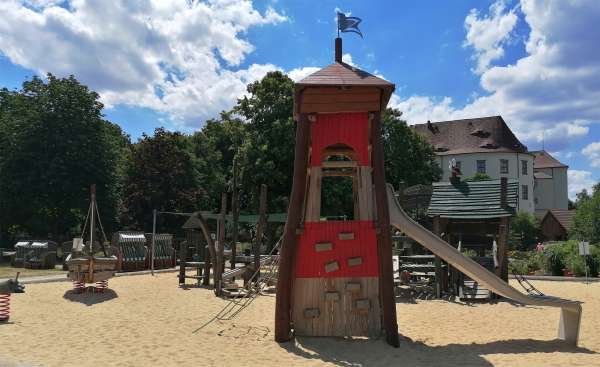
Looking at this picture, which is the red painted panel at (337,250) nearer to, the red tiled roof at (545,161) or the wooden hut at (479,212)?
the wooden hut at (479,212)

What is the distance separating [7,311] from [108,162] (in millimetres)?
25341

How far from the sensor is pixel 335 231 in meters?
9.65

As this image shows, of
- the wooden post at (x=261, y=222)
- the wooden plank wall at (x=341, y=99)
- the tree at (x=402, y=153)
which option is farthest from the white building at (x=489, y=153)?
the wooden plank wall at (x=341, y=99)

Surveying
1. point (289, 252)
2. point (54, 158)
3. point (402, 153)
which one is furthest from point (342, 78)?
point (402, 153)

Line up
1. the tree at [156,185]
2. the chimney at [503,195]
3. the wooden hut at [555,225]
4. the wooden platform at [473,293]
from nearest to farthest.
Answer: the wooden platform at [473,293]
the chimney at [503,195]
the tree at [156,185]
the wooden hut at [555,225]

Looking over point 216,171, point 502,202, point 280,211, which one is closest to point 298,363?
point 502,202

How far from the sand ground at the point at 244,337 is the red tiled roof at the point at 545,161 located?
6111 cm

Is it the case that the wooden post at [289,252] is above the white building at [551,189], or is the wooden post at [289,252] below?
below

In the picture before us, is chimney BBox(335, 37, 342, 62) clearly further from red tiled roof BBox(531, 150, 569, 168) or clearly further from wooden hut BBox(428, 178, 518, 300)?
red tiled roof BBox(531, 150, 569, 168)

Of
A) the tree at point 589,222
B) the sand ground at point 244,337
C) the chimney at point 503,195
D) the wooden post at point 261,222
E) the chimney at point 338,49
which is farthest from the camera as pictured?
the tree at point 589,222

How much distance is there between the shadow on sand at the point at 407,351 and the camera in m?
7.97

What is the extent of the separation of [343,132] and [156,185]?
28.4m

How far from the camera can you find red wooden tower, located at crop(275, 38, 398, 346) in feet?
30.9

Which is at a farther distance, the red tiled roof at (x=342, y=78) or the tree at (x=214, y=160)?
the tree at (x=214, y=160)
